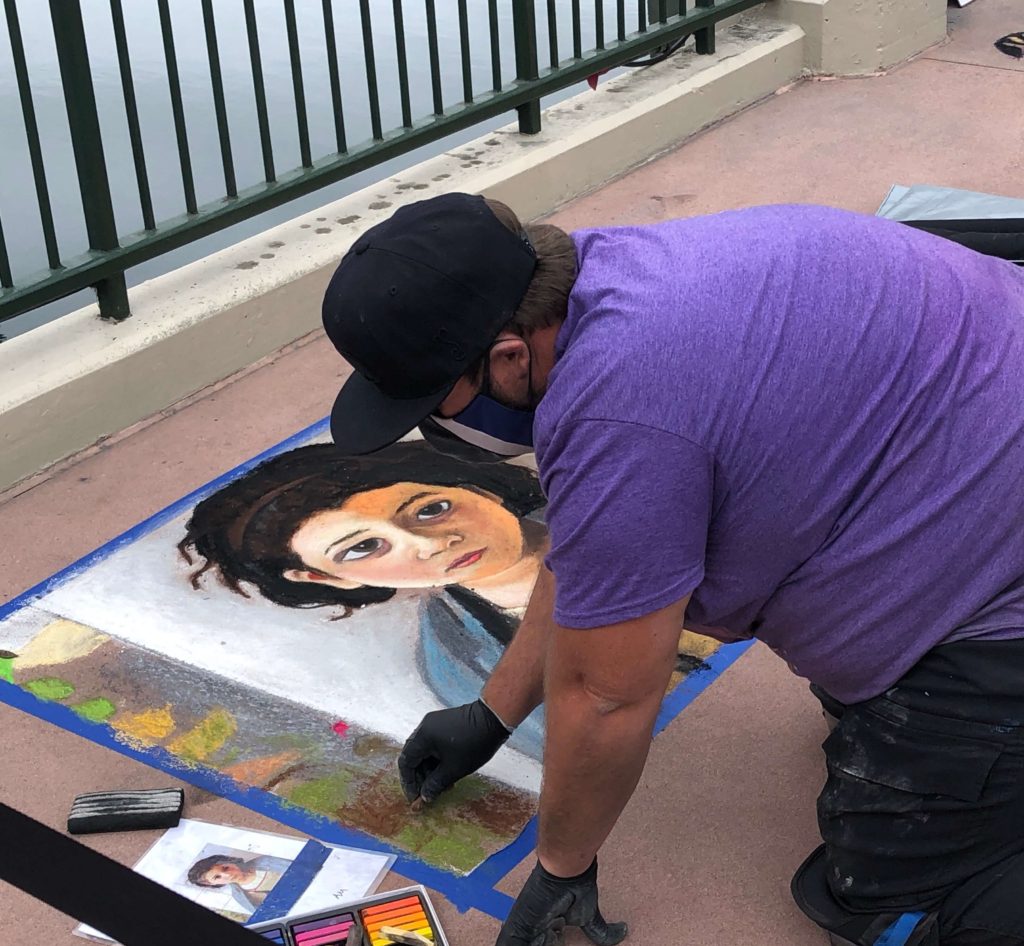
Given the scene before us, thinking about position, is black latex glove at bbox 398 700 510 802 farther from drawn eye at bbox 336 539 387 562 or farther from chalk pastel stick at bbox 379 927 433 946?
drawn eye at bbox 336 539 387 562

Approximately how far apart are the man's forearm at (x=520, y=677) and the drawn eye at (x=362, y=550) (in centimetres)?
81

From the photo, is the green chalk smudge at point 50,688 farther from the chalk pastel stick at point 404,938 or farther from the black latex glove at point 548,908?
the black latex glove at point 548,908

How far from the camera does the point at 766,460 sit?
1859 millimetres

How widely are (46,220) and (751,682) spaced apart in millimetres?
2201

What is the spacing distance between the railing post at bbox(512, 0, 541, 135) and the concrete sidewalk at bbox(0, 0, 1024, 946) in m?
0.35

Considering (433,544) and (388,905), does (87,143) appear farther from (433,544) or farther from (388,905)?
(388,905)

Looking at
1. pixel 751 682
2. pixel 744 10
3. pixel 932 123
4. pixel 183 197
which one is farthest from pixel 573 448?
pixel 744 10

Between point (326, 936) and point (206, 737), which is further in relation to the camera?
point (206, 737)

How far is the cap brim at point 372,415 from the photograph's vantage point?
1.99 metres

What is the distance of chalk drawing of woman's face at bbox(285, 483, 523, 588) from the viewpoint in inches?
129

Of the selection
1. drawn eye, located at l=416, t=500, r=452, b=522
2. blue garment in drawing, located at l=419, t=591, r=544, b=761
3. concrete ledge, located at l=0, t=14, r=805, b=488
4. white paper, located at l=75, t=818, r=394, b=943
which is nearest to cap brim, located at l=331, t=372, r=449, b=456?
white paper, located at l=75, t=818, r=394, b=943

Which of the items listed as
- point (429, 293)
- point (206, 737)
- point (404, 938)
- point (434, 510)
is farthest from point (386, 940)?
point (434, 510)

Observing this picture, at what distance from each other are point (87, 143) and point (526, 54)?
188 cm

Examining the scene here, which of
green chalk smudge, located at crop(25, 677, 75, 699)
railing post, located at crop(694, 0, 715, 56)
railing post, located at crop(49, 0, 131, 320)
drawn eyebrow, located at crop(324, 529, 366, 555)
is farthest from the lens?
railing post, located at crop(694, 0, 715, 56)
